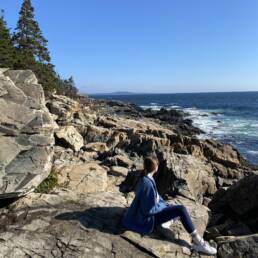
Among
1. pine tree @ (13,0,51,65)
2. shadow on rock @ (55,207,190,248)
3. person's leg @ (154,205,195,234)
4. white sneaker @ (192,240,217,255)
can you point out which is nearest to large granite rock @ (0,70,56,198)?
shadow on rock @ (55,207,190,248)

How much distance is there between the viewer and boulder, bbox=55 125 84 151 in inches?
776

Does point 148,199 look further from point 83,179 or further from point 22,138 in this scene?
point 83,179

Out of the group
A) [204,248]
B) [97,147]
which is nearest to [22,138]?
[204,248]

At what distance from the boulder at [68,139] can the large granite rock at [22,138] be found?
1001 cm

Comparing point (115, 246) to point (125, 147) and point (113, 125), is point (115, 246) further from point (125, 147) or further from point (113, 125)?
point (113, 125)

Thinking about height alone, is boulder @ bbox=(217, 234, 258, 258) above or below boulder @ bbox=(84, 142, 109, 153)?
above

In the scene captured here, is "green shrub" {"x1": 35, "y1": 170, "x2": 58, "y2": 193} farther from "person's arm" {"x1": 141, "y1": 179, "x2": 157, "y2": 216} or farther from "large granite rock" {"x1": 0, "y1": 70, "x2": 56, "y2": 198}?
"person's arm" {"x1": 141, "y1": 179, "x2": 157, "y2": 216}

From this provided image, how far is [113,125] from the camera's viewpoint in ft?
95.6

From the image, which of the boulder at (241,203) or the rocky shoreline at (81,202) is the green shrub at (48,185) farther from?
the boulder at (241,203)

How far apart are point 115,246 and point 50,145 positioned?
3402mm

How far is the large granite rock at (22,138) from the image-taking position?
851cm

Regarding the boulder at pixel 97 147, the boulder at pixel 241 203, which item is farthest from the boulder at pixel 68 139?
the boulder at pixel 241 203

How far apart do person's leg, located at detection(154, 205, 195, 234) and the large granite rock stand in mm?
3219

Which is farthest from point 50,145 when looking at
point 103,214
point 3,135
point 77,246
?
point 77,246
